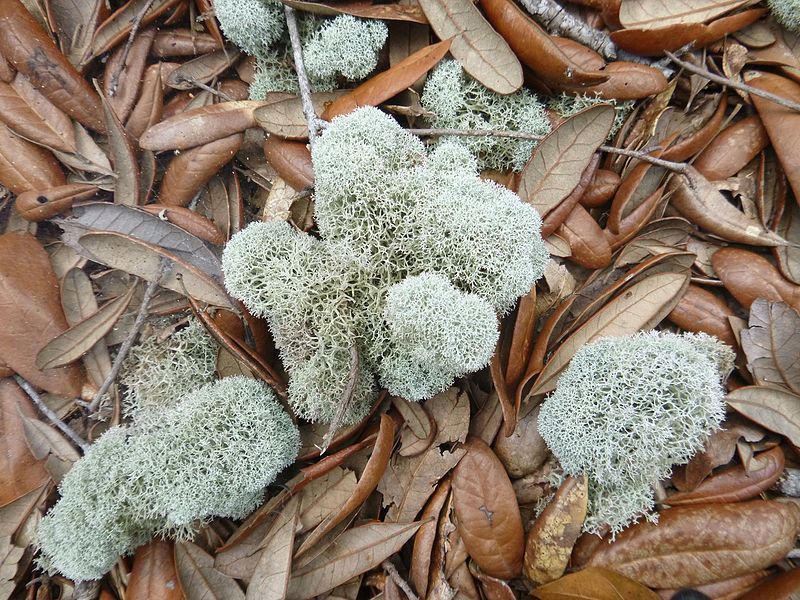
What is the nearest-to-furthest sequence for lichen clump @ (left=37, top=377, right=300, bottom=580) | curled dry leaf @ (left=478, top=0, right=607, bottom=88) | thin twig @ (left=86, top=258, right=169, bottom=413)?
lichen clump @ (left=37, top=377, right=300, bottom=580) < curled dry leaf @ (left=478, top=0, right=607, bottom=88) < thin twig @ (left=86, top=258, right=169, bottom=413)

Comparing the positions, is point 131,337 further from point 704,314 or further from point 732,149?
point 732,149

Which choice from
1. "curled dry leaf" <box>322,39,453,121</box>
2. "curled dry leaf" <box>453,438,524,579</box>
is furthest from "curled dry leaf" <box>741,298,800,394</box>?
"curled dry leaf" <box>322,39,453,121</box>

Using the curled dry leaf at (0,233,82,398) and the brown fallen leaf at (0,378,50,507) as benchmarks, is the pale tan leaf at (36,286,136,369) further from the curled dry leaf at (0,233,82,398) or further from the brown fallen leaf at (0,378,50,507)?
the brown fallen leaf at (0,378,50,507)

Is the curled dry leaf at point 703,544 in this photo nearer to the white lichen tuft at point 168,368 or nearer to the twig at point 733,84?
the twig at point 733,84

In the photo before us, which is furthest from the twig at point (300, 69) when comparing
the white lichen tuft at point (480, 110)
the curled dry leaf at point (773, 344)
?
the curled dry leaf at point (773, 344)

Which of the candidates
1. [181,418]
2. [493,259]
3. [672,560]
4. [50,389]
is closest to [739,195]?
[493,259]

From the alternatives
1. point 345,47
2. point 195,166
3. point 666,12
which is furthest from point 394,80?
point 666,12

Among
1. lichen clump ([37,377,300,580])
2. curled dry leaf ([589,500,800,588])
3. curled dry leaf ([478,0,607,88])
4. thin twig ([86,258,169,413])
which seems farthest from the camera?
thin twig ([86,258,169,413])

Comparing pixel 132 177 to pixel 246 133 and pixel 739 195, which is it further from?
pixel 739 195
